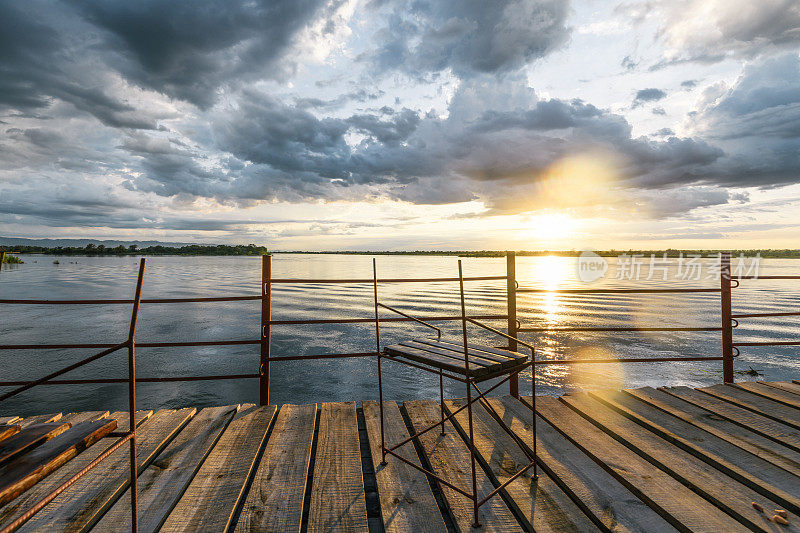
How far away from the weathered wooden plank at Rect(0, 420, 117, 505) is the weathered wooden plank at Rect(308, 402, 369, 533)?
1127 millimetres

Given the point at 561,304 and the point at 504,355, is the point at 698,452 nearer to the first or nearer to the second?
the point at 504,355

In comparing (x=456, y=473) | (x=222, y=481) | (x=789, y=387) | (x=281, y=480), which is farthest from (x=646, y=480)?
(x=789, y=387)

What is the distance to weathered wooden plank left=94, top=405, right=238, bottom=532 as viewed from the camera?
2.08 meters

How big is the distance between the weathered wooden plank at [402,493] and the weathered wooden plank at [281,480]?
471 millimetres

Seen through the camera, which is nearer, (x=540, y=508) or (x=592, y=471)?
(x=540, y=508)

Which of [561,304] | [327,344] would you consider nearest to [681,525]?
[327,344]

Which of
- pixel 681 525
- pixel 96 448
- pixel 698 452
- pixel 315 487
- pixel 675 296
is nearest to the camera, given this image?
pixel 681 525

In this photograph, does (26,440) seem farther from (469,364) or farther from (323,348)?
(323,348)

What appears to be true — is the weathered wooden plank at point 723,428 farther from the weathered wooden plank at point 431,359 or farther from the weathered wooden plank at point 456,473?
the weathered wooden plank at point 431,359

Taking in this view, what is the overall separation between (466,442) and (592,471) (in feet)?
2.87

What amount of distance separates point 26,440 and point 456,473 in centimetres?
218

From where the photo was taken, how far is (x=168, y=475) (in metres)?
2.53

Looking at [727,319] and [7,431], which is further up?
[7,431]

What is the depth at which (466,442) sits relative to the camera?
9.90ft
